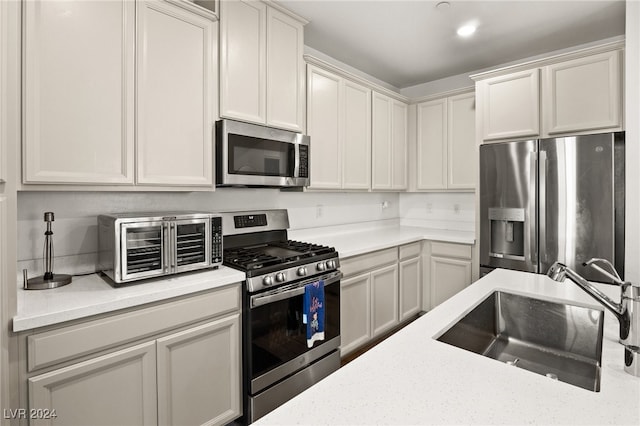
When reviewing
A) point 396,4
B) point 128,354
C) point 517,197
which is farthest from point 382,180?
point 128,354

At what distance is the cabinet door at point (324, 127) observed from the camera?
2.65m

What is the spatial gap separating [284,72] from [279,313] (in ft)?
5.27

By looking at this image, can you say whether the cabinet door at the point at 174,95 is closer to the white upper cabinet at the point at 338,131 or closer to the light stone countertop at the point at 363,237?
the white upper cabinet at the point at 338,131

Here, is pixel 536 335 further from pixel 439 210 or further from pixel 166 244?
pixel 439 210

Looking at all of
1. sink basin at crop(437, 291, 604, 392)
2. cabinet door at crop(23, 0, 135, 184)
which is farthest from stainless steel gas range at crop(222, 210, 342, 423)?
sink basin at crop(437, 291, 604, 392)

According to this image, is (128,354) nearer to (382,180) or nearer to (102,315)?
(102,315)

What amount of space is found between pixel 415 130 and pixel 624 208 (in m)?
1.97

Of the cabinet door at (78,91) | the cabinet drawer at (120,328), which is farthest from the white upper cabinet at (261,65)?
the cabinet drawer at (120,328)

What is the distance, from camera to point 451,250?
3.25 m

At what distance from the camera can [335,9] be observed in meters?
2.42

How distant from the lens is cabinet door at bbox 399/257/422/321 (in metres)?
3.18

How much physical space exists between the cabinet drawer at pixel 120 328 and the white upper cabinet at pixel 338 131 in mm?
1281

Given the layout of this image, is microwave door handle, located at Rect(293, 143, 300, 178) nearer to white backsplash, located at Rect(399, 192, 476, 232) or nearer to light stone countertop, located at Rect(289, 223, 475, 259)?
light stone countertop, located at Rect(289, 223, 475, 259)

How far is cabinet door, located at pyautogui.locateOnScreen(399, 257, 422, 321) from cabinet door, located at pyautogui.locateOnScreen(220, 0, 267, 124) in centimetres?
192
